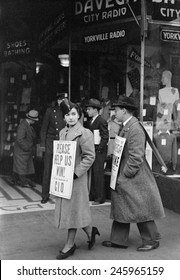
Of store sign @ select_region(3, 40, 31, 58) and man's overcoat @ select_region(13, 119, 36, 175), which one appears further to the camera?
store sign @ select_region(3, 40, 31, 58)

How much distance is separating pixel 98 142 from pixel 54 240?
2.52 metres

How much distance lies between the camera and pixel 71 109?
520 cm

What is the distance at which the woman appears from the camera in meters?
5.07

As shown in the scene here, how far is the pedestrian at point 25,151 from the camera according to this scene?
980 cm

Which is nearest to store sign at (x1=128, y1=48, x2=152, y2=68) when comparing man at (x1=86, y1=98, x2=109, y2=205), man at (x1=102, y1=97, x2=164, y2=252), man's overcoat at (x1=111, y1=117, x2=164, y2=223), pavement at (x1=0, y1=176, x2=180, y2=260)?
man at (x1=86, y1=98, x2=109, y2=205)

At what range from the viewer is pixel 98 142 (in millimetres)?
7934

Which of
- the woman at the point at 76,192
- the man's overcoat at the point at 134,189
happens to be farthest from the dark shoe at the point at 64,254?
the man's overcoat at the point at 134,189

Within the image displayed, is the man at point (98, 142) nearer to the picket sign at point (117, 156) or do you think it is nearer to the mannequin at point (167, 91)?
the mannequin at point (167, 91)

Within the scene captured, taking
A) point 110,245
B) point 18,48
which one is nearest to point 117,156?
point 110,245

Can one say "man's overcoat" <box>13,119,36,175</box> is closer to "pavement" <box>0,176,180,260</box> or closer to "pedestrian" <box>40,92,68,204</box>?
"pavement" <box>0,176,180,260</box>

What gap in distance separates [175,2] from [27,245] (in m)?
5.03

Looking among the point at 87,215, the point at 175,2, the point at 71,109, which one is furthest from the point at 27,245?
the point at 175,2

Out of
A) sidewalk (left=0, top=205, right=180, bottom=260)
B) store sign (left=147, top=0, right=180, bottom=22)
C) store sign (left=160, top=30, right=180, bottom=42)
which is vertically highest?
store sign (left=147, top=0, right=180, bottom=22)

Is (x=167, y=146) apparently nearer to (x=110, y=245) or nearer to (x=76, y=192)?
(x=110, y=245)
